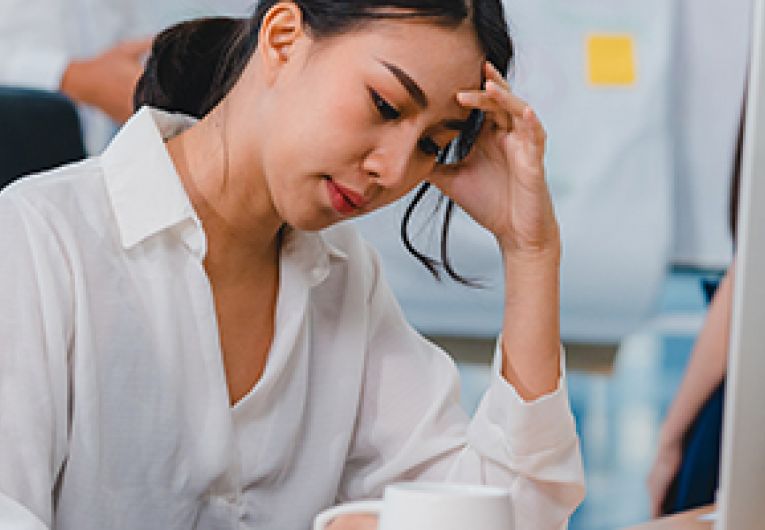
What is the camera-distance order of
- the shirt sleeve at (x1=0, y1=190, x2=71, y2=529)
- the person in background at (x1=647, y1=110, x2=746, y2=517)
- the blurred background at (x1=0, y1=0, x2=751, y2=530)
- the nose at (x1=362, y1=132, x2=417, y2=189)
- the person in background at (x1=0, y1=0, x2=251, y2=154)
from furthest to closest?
the blurred background at (x1=0, y1=0, x2=751, y2=530) → the person in background at (x1=0, y1=0, x2=251, y2=154) → the person in background at (x1=647, y1=110, x2=746, y2=517) → the nose at (x1=362, y1=132, x2=417, y2=189) → the shirt sleeve at (x1=0, y1=190, x2=71, y2=529)

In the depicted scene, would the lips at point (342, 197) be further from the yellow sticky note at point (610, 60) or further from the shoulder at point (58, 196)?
the yellow sticky note at point (610, 60)

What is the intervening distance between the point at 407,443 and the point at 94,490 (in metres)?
0.33

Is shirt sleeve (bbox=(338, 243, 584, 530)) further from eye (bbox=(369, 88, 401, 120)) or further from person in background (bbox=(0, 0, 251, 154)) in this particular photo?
person in background (bbox=(0, 0, 251, 154))

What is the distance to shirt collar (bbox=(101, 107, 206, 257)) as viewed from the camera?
3.67ft

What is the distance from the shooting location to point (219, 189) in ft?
3.92

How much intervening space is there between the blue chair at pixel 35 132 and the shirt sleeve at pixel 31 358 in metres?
0.25

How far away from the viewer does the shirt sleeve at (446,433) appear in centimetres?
118

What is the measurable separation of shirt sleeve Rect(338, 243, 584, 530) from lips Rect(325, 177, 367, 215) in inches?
8.3

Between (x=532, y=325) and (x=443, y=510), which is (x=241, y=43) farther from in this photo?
(x=443, y=510)

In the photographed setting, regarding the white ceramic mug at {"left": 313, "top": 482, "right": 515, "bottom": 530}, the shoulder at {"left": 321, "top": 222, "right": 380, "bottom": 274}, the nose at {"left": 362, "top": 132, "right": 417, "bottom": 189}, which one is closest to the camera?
the white ceramic mug at {"left": 313, "top": 482, "right": 515, "bottom": 530}

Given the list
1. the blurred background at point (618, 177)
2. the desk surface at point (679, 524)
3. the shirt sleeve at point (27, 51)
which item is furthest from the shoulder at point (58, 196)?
the blurred background at point (618, 177)

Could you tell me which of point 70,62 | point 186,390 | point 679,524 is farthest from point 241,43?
point 70,62

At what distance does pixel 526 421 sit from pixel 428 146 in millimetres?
267

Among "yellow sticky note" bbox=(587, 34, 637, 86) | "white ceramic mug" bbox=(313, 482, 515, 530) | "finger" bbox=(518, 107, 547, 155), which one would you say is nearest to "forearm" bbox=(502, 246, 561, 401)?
"finger" bbox=(518, 107, 547, 155)
